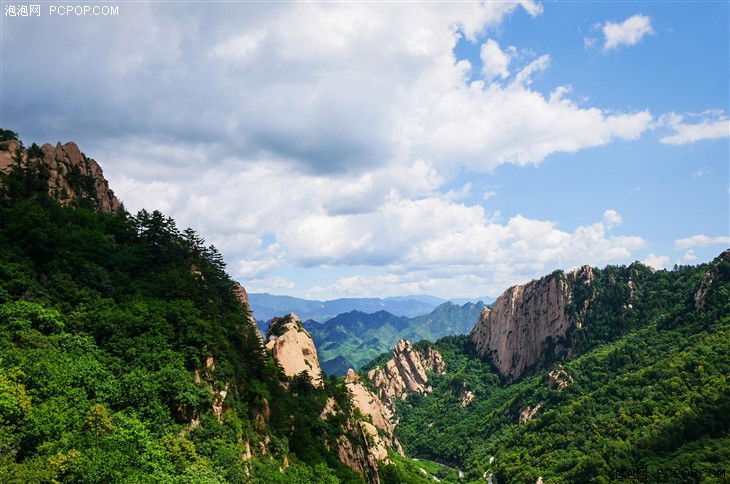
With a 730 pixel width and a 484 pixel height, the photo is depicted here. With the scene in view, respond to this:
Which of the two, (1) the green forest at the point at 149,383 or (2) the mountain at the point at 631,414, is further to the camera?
(2) the mountain at the point at 631,414

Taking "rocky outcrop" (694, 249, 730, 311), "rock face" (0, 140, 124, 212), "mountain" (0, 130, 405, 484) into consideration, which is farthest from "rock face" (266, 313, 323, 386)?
"rocky outcrop" (694, 249, 730, 311)

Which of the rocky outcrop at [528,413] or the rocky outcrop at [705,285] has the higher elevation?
the rocky outcrop at [705,285]

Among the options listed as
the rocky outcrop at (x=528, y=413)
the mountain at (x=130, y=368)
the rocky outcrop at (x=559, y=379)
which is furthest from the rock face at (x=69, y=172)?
the rocky outcrop at (x=559, y=379)

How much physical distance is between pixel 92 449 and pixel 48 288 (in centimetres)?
2712

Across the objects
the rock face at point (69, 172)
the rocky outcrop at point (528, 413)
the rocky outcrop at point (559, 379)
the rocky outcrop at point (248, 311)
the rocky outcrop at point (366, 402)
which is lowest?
the rocky outcrop at point (528, 413)

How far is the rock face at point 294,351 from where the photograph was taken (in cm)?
9006

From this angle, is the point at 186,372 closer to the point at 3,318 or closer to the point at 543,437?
the point at 3,318

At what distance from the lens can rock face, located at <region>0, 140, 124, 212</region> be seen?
251ft

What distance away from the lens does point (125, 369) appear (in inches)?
1603

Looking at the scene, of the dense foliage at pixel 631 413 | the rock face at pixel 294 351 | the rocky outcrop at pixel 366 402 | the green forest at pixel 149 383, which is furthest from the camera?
the rocky outcrop at pixel 366 402

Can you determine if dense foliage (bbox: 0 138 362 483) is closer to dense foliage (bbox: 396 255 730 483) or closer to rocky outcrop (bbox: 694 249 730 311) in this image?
dense foliage (bbox: 396 255 730 483)

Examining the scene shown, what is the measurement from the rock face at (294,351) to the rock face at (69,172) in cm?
5006

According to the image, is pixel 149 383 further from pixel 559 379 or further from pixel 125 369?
pixel 559 379

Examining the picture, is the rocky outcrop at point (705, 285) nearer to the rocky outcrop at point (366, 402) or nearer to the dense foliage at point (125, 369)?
the rocky outcrop at point (366, 402)
